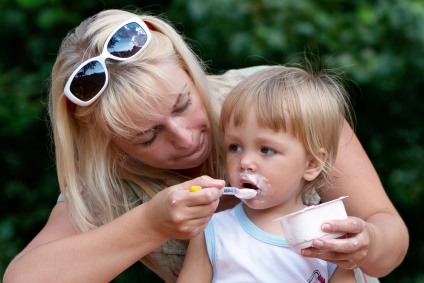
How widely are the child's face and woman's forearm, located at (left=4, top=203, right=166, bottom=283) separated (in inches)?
13.1

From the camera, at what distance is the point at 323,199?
185 cm

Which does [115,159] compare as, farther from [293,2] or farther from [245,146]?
[293,2]

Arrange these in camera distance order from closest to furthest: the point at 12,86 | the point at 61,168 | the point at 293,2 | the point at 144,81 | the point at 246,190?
the point at 246,190 → the point at 144,81 → the point at 61,168 → the point at 293,2 → the point at 12,86

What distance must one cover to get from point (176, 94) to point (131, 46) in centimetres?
25

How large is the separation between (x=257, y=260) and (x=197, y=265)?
0.21 metres

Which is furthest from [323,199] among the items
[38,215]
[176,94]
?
[38,215]

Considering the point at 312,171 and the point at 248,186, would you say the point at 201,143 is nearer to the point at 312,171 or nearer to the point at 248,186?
the point at 248,186

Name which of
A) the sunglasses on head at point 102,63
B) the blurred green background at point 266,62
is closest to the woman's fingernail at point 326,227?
the sunglasses on head at point 102,63

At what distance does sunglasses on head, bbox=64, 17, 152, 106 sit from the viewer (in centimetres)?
164

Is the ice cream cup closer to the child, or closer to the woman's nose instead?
the child

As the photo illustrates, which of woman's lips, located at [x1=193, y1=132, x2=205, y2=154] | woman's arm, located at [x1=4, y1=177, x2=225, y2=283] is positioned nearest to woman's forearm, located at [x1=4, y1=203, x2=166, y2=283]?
woman's arm, located at [x1=4, y1=177, x2=225, y2=283]

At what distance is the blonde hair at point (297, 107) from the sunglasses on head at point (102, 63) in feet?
1.38

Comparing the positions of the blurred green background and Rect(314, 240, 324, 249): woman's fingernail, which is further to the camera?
the blurred green background

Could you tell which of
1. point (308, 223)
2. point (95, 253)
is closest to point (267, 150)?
point (308, 223)
